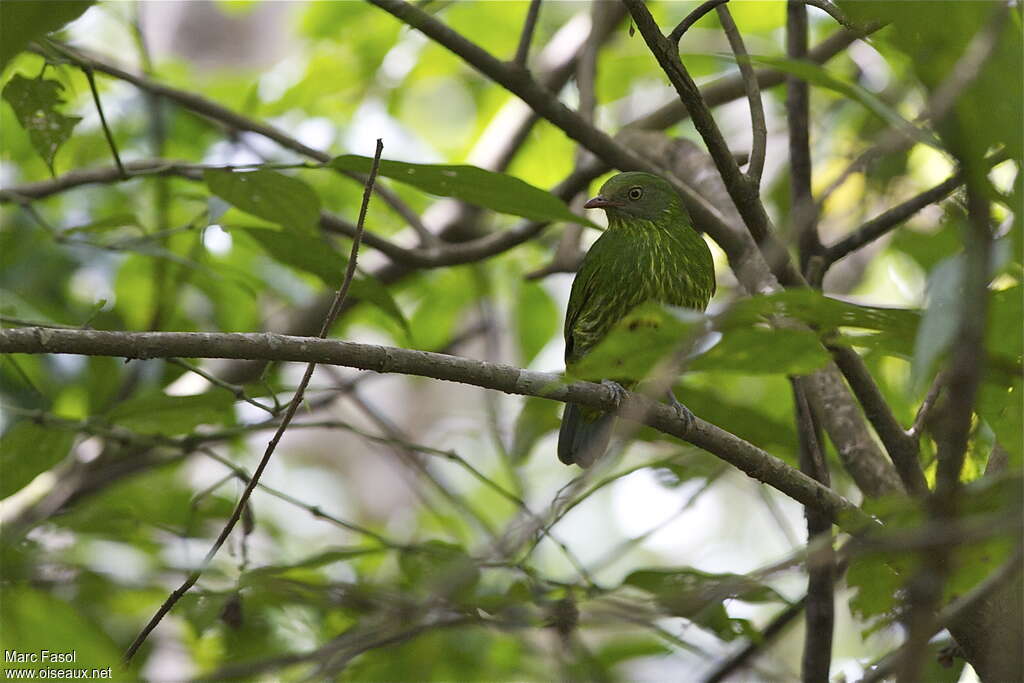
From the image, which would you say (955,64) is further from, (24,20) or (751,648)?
(751,648)

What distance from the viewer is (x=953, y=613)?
1.55 meters

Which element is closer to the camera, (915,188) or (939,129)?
(939,129)

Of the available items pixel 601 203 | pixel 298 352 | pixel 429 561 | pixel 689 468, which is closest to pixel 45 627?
pixel 429 561

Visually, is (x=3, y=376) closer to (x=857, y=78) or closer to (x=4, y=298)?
(x=4, y=298)

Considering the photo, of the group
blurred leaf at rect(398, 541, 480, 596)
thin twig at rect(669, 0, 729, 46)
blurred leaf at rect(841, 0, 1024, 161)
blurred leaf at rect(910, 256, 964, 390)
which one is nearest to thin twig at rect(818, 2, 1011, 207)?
blurred leaf at rect(841, 0, 1024, 161)

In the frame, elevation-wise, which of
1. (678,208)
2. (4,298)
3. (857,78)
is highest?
(857,78)

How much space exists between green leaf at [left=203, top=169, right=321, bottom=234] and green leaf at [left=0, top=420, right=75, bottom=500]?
80cm

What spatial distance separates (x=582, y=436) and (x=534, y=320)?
65 cm

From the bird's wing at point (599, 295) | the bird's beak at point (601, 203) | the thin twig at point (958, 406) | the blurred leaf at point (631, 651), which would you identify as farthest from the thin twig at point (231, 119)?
the thin twig at point (958, 406)

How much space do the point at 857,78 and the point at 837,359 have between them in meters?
2.40

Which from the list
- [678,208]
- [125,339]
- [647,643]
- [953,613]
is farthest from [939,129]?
[678,208]

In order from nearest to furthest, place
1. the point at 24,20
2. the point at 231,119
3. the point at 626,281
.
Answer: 1. the point at 24,20
2. the point at 231,119
3. the point at 626,281

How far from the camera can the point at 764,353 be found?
1417 millimetres

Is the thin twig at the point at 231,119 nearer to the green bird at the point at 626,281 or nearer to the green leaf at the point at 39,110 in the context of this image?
the green leaf at the point at 39,110
